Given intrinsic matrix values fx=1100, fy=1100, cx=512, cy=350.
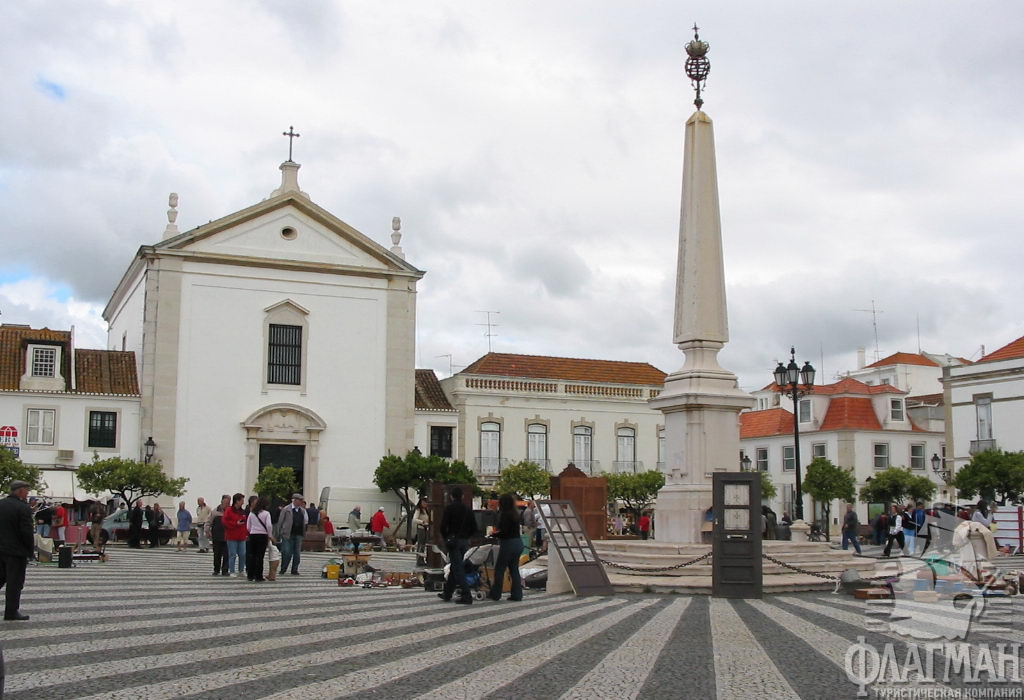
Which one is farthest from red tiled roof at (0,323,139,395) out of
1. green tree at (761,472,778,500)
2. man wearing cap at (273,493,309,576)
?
green tree at (761,472,778,500)

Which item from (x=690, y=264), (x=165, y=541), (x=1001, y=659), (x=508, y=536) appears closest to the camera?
(x=1001, y=659)

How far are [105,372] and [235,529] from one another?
2260 cm

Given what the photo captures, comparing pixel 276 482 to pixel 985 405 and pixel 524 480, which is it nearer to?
pixel 524 480

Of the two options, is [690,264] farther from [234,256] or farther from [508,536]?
[234,256]

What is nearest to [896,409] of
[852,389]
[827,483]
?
[852,389]

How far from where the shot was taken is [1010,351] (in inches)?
1700

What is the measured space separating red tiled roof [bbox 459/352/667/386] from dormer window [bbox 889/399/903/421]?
11.2 meters

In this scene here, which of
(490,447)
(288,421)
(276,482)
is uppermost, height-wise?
(288,421)

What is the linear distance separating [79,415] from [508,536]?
27.1 meters

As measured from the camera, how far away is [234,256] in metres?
39.6

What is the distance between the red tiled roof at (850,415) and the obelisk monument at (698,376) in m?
35.1

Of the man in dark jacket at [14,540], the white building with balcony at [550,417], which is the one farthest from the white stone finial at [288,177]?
the man in dark jacket at [14,540]

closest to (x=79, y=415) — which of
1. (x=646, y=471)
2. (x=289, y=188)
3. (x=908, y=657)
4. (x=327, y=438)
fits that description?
(x=327, y=438)

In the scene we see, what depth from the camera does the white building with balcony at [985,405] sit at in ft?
138
